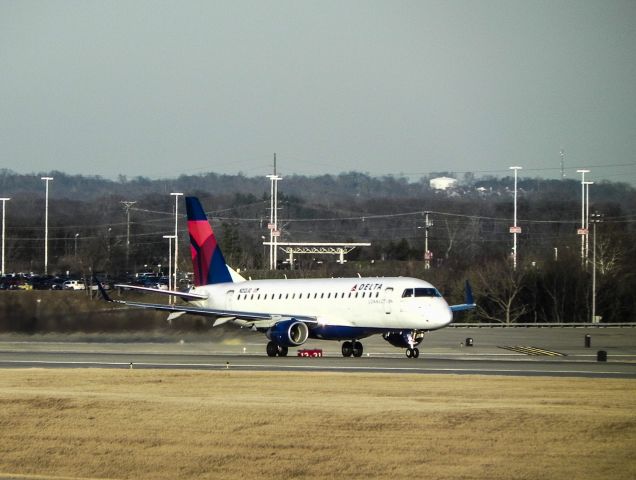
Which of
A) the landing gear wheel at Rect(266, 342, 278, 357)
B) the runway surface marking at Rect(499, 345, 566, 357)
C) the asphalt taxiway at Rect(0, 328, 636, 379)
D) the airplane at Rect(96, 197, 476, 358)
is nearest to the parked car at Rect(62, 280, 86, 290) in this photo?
the asphalt taxiway at Rect(0, 328, 636, 379)

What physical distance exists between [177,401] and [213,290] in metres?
30.7

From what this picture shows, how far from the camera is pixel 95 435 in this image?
2916 centimetres

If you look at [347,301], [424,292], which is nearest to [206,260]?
[347,301]

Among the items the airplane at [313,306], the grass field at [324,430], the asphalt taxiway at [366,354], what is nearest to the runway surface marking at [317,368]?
the asphalt taxiway at [366,354]

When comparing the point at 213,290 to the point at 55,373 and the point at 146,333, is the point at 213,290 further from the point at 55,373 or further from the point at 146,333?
the point at 55,373

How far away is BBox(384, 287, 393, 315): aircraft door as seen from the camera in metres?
54.4

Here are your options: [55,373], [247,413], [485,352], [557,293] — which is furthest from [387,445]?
[557,293]

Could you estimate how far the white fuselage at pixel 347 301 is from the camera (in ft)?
176

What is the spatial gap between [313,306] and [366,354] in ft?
12.9

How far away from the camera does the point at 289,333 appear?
55719 millimetres

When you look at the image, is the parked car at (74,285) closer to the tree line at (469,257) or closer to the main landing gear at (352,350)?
the tree line at (469,257)

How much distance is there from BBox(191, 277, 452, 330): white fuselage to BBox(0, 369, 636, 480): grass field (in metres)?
16.2

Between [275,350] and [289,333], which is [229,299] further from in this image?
[289,333]

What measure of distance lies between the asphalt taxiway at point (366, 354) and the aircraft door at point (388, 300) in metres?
2.24
